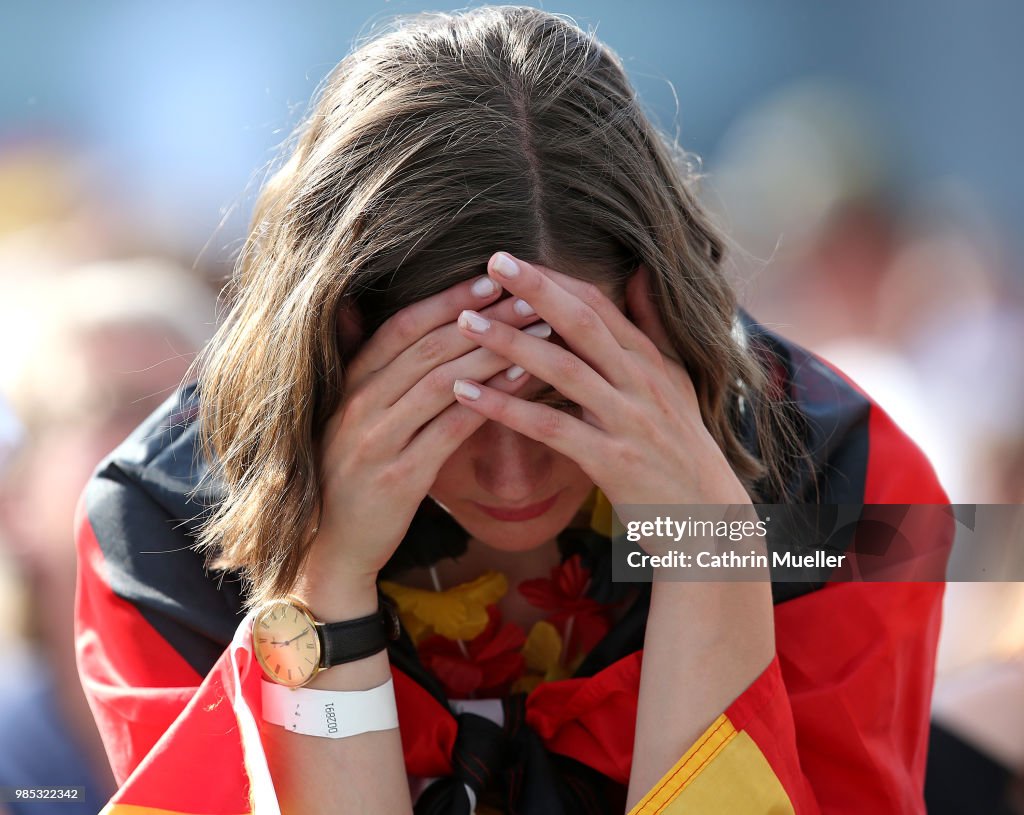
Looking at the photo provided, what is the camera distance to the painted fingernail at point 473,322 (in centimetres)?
109

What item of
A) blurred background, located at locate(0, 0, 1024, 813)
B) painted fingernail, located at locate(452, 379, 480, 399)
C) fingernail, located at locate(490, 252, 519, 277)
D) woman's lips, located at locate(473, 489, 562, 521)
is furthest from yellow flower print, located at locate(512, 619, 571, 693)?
blurred background, located at locate(0, 0, 1024, 813)

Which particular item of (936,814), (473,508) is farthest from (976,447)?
(473,508)

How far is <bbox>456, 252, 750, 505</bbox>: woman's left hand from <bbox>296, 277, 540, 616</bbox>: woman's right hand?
0.03m

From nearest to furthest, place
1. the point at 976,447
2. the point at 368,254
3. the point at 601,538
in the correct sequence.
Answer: the point at 368,254 < the point at 601,538 < the point at 976,447

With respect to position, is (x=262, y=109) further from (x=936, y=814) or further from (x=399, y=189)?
(x=936, y=814)

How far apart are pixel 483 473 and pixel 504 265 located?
289 millimetres

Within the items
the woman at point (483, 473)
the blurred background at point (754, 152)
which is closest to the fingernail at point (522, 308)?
the woman at point (483, 473)

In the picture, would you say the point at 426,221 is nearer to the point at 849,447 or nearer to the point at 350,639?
the point at 350,639

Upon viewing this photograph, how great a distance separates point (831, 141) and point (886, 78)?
26cm

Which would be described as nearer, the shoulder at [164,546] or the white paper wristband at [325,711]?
the white paper wristband at [325,711]

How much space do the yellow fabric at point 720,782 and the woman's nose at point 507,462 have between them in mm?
356

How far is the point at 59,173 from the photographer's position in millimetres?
3330

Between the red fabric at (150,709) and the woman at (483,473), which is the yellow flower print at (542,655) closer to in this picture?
the woman at (483,473)

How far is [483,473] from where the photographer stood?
124cm
